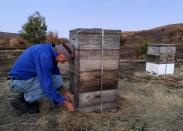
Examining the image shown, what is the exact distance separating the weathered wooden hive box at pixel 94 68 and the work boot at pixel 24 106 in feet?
2.40

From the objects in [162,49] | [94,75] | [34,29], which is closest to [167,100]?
[94,75]

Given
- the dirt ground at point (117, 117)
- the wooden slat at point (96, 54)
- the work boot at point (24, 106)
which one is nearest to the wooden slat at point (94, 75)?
the wooden slat at point (96, 54)

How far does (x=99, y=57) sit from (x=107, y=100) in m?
0.83

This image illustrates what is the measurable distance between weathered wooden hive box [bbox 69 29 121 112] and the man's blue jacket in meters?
0.45

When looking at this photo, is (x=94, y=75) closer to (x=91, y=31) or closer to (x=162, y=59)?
(x=91, y=31)

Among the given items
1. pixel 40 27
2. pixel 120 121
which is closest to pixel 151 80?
pixel 120 121

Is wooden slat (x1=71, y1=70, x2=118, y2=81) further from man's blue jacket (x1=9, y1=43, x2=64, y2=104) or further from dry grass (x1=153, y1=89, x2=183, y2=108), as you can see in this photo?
dry grass (x1=153, y1=89, x2=183, y2=108)

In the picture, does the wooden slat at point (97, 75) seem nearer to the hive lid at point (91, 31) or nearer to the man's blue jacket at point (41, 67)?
the man's blue jacket at point (41, 67)

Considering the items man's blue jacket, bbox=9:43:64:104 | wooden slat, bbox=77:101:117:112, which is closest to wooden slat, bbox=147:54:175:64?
wooden slat, bbox=77:101:117:112

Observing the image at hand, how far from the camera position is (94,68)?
522 cm

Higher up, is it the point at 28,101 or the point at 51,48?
the point at 51,48

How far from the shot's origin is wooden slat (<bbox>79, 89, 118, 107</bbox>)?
204 inches

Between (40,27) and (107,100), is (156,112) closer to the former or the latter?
(107,100)

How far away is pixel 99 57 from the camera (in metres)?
5.23
